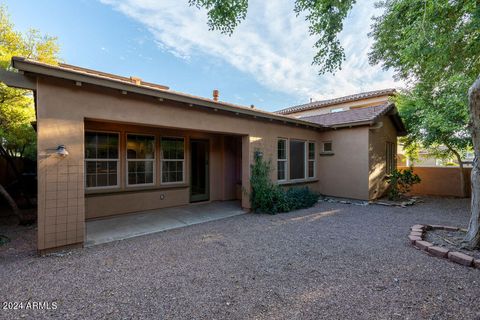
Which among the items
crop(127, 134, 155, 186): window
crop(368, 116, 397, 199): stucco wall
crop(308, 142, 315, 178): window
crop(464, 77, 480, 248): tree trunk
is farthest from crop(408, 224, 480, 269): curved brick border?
crop(127, 134, 155, 186): window

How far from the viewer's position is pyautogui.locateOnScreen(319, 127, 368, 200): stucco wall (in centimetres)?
894

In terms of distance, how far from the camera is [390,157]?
430 inches

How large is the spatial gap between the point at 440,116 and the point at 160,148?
397 inches

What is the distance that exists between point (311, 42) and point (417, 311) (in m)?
6.60

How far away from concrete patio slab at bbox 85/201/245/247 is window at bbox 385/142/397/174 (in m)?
7.78

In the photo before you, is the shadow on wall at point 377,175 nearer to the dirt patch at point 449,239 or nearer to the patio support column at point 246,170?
the dirt patch at point 449,239

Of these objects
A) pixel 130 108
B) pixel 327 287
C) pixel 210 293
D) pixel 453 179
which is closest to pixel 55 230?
pixel 130 108

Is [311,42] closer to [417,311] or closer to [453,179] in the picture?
[417,311]

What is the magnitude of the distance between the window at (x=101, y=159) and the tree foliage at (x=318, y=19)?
4.32 metres

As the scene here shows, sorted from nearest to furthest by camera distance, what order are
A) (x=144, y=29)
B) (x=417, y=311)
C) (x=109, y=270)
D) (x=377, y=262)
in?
(x=417, y=311)
(x=109, y=270)
(x=377, y=262)
(x=144, y=29)

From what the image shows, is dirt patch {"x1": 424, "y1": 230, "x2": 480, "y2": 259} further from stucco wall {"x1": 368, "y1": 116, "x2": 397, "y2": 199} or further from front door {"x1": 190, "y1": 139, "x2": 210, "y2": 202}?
front door {"x1": 190, "y1": 139, "x2": 210, "y2": 202}

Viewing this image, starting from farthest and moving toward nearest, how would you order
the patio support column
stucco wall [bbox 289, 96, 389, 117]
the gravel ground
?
stucco wall [bbox 289, 96, 389, 117], the patio support column, the gravel ground

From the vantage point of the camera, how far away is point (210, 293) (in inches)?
111

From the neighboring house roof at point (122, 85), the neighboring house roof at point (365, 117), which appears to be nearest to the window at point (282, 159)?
the neighboring house roof at point (122, 85)
